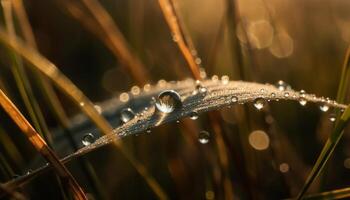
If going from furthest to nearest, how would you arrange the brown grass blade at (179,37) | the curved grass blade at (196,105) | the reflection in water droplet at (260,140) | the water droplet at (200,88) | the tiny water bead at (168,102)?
the reflection in water droplet at (260,140) → the brown grass blade at (179,37) → the water droplet at (200,88) → the tiny water bead at (168,102) → the curved grass blade at (196,105)

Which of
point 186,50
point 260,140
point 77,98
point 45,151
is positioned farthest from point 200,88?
point 260,140

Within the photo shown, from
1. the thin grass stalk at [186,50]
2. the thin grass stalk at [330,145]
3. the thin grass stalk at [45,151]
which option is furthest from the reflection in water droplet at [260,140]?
the thin grass stalk at [45,151]

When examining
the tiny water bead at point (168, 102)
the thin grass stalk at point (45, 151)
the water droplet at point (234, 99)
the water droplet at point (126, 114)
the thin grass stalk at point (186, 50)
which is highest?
the thin grass stalk at point (186, 50)

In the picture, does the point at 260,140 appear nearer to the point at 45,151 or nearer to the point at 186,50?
the point at 186,50

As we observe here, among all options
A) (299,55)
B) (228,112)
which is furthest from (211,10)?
(228,112)

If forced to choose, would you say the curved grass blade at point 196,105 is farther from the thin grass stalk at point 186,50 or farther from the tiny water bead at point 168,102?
the thin grass stalk at point 186,50

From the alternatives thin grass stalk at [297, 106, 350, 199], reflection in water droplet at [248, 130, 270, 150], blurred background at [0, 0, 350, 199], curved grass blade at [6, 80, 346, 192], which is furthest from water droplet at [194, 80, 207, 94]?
reflection in water droplet at [248, 130, 270, 150]

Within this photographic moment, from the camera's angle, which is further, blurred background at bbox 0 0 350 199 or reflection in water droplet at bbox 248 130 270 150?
reflection in water droplet at bbox 248 130 270 150

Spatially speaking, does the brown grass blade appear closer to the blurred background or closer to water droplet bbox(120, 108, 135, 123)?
the blurred background
